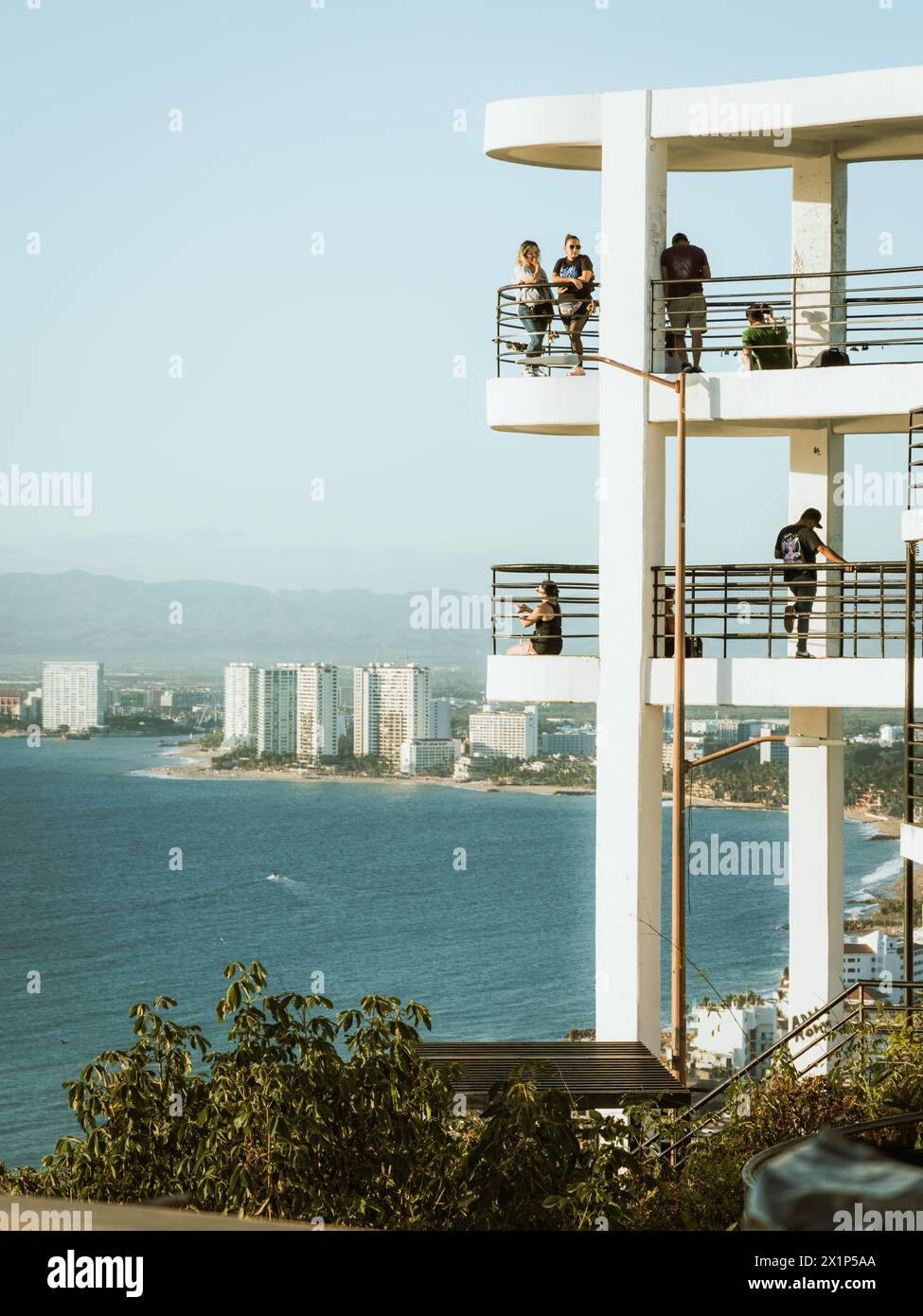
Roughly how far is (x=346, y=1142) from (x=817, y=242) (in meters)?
13.9

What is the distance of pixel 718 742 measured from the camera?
6176 inches

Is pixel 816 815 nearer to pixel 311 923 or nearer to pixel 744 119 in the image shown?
pixel 744 119

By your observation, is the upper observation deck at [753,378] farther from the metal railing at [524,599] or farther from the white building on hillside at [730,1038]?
the white building on hillside at [730,1038]

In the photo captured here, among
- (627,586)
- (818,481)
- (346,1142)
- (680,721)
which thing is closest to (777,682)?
(680,721)

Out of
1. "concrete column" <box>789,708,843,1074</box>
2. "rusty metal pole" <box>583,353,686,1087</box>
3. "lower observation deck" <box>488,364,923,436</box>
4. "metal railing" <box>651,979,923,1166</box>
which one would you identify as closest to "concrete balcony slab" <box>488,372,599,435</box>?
"lower observation deck" <box>488,364,923,436</box>

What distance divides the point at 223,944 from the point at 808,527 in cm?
12764

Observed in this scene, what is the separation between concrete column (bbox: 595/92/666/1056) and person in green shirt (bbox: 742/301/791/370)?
1355 millimetres

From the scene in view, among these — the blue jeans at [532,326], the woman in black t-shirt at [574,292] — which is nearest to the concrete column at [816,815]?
the woman in black t-shirt at [574,292]

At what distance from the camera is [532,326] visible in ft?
69.3

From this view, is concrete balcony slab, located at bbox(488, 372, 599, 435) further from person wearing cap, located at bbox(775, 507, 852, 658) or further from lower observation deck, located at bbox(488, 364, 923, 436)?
person wearing cap, located at bbox(775, 507, 852, 658)

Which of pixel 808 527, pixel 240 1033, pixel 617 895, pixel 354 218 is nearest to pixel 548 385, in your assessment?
pixel 808 527

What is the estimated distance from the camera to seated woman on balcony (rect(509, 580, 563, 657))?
20625 mm

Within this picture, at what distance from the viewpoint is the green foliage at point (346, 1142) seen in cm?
1066

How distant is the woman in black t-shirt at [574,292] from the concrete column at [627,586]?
731 millimetres
